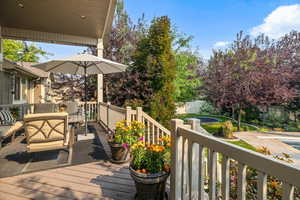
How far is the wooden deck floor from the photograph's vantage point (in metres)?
2.21

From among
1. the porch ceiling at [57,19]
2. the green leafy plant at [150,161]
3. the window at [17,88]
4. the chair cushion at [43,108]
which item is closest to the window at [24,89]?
the window at [17,88]

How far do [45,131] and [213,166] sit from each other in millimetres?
2958

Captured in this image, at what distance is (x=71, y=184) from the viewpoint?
2.47 m

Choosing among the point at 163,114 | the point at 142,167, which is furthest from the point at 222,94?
the point at 142,167

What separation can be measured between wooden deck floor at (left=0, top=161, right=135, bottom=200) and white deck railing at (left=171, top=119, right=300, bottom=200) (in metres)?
0.96

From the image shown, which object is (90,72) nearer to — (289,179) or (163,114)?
(163,114)

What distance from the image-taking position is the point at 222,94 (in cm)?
1030

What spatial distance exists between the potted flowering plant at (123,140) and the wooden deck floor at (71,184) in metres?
0.24

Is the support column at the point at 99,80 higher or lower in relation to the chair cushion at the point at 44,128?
higher

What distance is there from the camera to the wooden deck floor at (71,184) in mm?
2207

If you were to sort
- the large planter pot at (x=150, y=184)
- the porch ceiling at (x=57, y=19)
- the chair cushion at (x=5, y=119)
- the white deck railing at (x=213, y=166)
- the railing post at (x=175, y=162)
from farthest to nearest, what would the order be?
the chair cushion at (x=5, y=119)
the porch ceiling at (x=57, y=19)
the large planter pot at (x=150, y=184)
the railing post at (x=175, y=162)
the white deck railing at (x=213, y=166)

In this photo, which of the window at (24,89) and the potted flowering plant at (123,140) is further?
the window at (24,89)

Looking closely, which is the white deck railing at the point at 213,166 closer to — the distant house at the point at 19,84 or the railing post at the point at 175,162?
the railing post at the point at 175,162

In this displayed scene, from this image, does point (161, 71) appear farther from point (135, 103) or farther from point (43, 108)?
point (43, 108)
